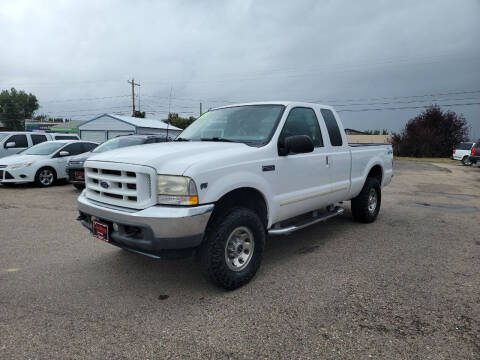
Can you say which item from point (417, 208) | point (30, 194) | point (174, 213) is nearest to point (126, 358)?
point (174, 213)

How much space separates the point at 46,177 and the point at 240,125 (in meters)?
8.64

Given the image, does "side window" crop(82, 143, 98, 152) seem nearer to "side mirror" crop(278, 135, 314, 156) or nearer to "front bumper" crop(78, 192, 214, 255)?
"front bumper" crop(78, 192, 214, 255)

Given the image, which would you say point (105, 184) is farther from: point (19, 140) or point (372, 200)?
point (19, 140)

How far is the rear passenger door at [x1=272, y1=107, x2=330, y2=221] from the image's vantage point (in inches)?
150

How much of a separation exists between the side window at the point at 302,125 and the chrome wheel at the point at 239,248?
3.70 feet

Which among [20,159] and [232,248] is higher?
[20,159]

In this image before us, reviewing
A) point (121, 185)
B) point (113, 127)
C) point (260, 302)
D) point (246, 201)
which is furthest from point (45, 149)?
point (113, 127)

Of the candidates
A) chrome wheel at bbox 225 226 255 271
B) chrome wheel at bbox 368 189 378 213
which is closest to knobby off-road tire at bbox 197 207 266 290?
chrome wheel at bbox 225 226 255 271

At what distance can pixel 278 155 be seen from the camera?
12.3 ft

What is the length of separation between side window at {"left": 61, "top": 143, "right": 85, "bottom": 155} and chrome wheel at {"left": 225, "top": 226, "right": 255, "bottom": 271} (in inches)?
378

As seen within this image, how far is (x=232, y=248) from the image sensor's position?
3.32 m

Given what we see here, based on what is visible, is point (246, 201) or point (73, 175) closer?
point (246, 201)

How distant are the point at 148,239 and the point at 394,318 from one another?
218 cm

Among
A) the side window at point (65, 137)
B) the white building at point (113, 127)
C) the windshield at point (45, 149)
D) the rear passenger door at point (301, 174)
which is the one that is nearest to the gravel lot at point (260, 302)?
the rear passenger door at point (301, 174)
